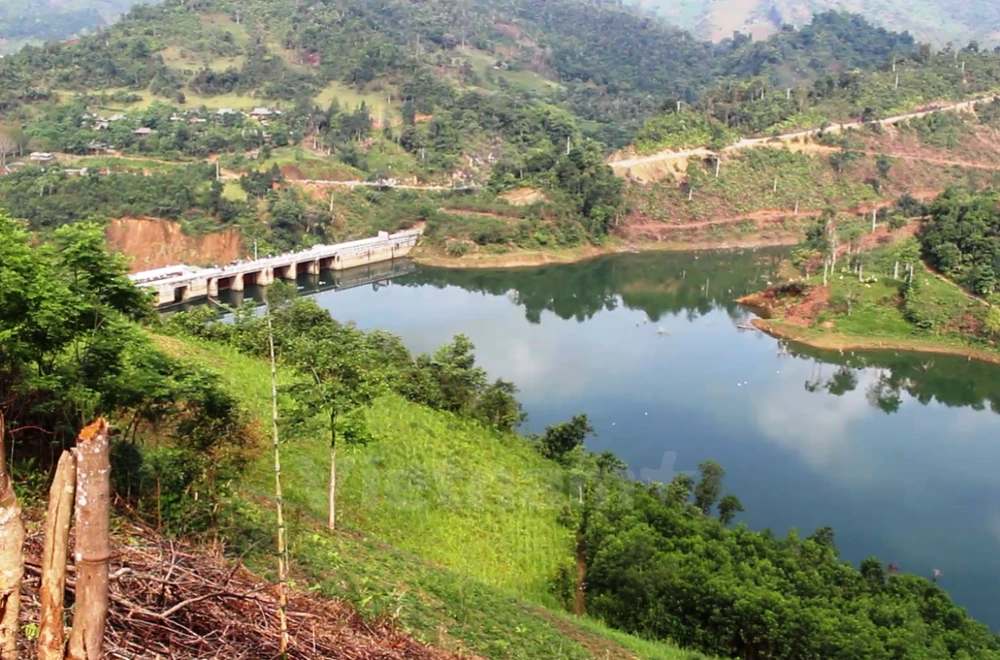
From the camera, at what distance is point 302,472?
9.71 m

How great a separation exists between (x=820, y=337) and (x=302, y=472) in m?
17.6

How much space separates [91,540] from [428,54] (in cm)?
5562

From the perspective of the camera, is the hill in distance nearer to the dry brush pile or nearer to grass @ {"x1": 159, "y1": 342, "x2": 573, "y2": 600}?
grass @ {"x1": 159, "y1": 342, "x2": 573, "y2": 600}

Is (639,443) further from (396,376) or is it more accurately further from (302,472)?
(302,472)

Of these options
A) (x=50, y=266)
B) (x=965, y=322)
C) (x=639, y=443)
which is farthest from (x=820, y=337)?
(x=50, y=266)

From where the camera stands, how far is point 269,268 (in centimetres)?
2909

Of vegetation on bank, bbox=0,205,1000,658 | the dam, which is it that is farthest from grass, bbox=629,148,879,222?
vegetation on bank, bbox=0,205,1000,658

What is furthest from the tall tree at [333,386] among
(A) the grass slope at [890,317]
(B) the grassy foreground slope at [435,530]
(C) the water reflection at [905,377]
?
(A) the grass slope at [890,317]

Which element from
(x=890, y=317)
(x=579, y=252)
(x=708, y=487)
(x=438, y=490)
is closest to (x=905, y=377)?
(x=890, y=317)

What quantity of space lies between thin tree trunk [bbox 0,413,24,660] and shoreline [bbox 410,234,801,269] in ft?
98.2

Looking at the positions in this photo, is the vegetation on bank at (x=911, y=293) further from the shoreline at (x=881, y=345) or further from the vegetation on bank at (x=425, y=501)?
the vegetation on bank at (x=425, y=501)

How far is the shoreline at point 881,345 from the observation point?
22922 millimetres

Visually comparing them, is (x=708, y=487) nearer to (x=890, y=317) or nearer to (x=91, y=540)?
(x=91, y=540)

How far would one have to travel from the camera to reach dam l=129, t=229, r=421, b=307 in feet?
85.1
